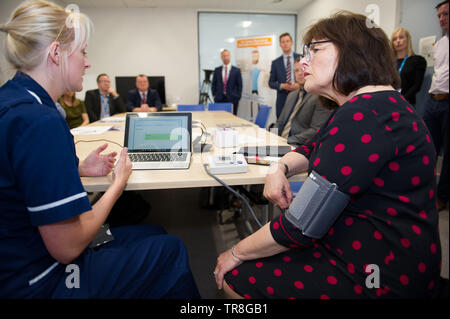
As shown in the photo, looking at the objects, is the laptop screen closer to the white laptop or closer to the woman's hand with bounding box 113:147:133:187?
the white laptop

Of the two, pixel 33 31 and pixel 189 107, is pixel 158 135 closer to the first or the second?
pixel 33 31

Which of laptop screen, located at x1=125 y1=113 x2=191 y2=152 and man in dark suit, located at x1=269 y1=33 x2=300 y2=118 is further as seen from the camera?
man in dark suit, located at x1=269 y1=33 x2=300 y2=118

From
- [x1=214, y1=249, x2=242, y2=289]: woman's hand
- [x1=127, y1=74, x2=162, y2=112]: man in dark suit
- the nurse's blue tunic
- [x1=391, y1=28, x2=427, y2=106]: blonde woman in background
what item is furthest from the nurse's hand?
[x1=127, y1=74, x2=162, y2=112]: man in dark suit

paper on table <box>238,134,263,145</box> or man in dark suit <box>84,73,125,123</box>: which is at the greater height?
man in dark suit <box>84,73,125,123</box>

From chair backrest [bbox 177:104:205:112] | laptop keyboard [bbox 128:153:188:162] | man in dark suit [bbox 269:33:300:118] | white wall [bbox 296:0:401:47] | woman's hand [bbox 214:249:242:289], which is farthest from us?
man in dark suit [bbox 269:33:300:118]

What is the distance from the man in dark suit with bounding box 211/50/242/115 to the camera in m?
5.96

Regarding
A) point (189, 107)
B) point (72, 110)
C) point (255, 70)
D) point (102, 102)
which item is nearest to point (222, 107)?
point (189, 107)

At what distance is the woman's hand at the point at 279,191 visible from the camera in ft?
3.28

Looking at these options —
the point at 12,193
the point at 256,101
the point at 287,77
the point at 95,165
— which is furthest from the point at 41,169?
the point at 256,101

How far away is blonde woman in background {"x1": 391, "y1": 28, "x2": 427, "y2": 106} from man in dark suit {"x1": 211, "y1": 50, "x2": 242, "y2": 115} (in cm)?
329

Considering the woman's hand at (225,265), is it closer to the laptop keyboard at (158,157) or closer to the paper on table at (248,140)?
the laptop keyboard at (158,157)

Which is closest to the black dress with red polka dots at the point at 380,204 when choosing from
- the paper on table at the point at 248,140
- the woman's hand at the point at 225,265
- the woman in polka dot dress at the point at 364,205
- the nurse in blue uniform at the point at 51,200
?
the woman in polka dot dress at the point at 364,205

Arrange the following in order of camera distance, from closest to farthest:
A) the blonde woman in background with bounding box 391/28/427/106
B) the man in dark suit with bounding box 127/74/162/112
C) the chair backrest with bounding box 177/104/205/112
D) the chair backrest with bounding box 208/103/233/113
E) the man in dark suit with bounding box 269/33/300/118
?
the blonde woman in background with bounding box 391/28/427/106
the chair backrest with bounding box 177/104/205/112
the chair backrest with bounding box 208/103/233/113
the man in dark suit with bounding box 269/33/300/118
the man in dark suit with bounding box 127/74/162/112

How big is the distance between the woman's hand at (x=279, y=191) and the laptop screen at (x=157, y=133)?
0.49m
